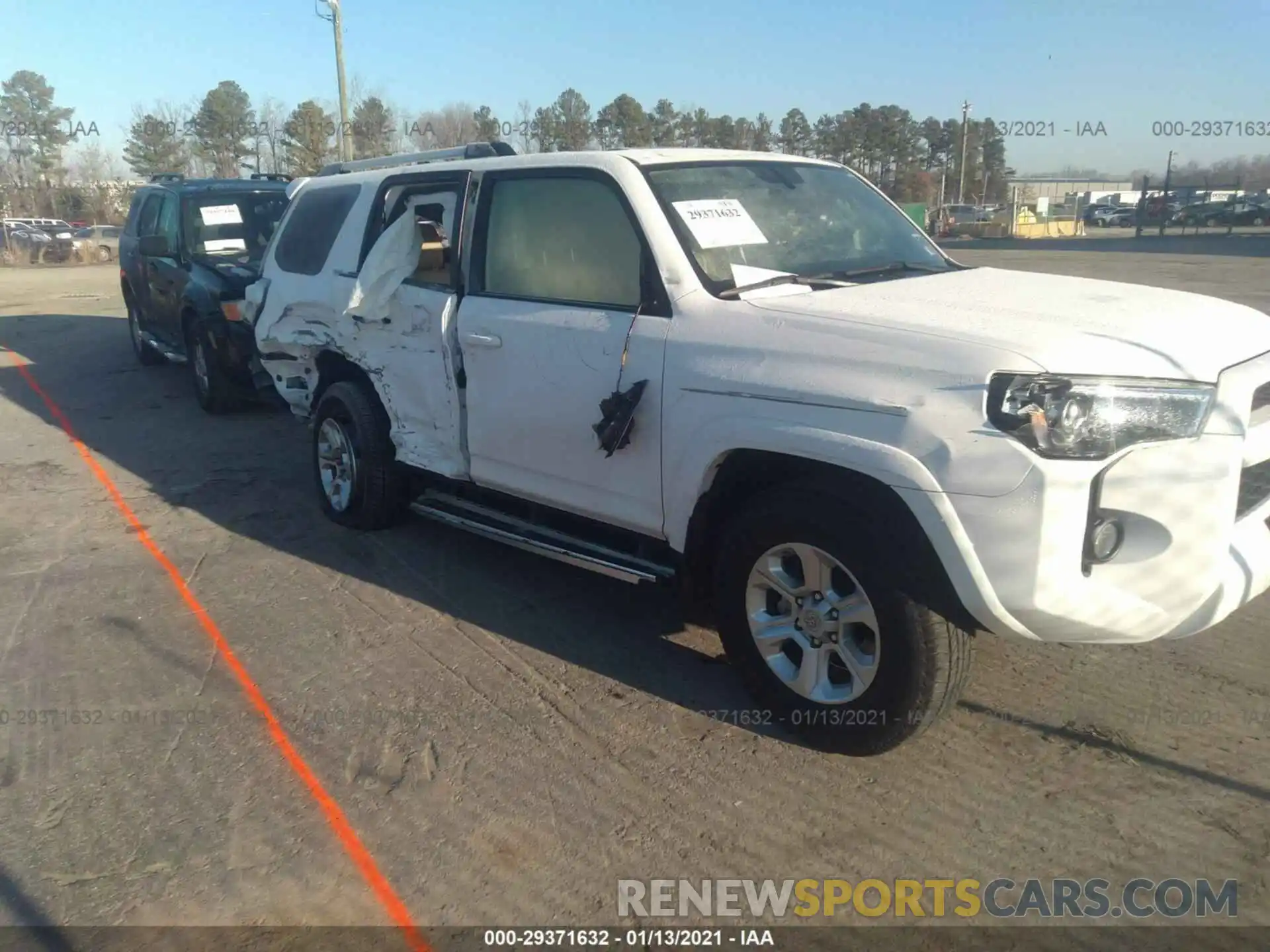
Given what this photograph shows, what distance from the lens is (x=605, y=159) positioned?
166 inches

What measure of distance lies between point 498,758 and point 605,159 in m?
2.41

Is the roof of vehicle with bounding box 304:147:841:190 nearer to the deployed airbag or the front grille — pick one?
the deployed airbag

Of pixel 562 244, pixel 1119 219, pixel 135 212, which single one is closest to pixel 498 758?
pixel 562 244

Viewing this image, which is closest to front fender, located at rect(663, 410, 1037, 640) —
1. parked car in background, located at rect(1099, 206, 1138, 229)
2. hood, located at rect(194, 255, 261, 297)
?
hood, located at rect(194, 255, 261, 297)

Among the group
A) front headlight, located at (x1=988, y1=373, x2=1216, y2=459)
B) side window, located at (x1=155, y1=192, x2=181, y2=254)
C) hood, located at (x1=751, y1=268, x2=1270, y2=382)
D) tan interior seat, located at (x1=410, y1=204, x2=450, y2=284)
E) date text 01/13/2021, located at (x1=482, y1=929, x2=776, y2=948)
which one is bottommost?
date text 01/13/2021, located at (x1=482, y1=929, x2=776, y2=948)

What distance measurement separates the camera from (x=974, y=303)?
344cm

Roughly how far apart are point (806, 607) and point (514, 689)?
1.27 metres

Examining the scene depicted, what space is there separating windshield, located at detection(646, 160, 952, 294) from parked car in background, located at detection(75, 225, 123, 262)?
33.9 m

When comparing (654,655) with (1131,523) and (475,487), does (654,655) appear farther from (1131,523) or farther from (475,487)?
(1131,523)

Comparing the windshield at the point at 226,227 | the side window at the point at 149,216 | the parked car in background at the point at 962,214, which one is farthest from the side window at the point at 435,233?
the parked car in background at the point at 962,214

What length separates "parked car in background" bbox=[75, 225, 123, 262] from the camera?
34219mm

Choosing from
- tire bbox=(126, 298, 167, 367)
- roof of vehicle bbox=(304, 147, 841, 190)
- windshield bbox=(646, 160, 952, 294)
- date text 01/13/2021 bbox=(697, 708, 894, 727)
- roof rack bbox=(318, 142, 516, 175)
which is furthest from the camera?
tire bbox=(126, 298, 167, 367)

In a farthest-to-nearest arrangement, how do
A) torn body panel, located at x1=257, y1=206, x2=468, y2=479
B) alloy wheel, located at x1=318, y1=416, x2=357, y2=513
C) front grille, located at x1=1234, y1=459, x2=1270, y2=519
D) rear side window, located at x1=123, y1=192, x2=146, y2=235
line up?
rear side window, located at x1=123, y1=192, x2=146, y2=235, alloy wheel, located at x1=318, y1=416, x2=357, y2=513, torn body panel, located at x1=257, y1=206, x2=468, y2=479, front grille, located at x1=1234, y1=459, x2=1270, y2=519

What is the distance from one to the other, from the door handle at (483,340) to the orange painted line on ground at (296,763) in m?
1.72
